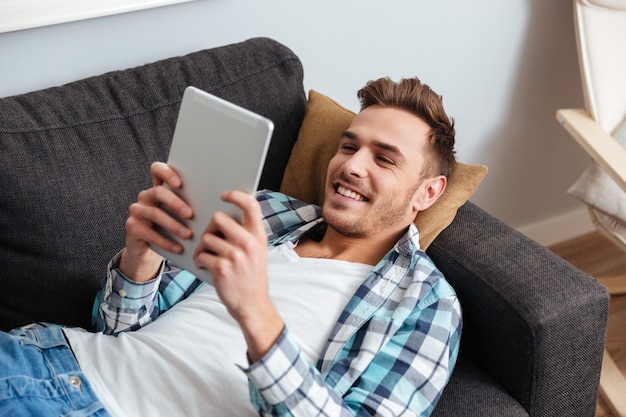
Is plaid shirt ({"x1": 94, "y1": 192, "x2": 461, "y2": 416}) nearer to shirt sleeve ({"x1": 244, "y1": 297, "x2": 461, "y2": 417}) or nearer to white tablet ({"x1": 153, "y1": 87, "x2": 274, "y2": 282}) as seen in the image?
shirt sleeve ({"x1": 244, "y1": 297, "x2": 461, "y2": 417})

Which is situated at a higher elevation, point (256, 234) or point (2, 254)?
point (256, 234)

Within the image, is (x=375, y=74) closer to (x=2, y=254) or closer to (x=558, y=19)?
(x=558, y=19)

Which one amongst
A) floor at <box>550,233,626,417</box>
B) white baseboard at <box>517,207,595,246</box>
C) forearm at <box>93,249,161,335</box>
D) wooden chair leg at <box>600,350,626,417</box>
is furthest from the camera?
white baseboard at <box>517,207,595,246</box>

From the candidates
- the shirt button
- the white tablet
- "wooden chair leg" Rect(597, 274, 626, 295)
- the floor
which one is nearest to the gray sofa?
the shirt button

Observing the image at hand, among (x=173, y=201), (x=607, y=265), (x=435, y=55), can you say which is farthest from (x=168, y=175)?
(x=607, y=265)

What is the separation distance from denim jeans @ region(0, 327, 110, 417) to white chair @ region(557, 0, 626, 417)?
1.28 m

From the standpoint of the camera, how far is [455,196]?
1551mm

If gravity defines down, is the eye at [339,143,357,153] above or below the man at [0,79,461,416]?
above

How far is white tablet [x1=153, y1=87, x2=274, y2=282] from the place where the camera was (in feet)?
3.36

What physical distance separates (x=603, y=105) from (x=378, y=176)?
2.91ft

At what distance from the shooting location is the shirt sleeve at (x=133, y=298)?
1.34m

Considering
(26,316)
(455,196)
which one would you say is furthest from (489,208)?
(26,316)

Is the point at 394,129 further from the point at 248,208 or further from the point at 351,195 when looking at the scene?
the point at 248,208

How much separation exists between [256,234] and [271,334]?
5.9 inches
